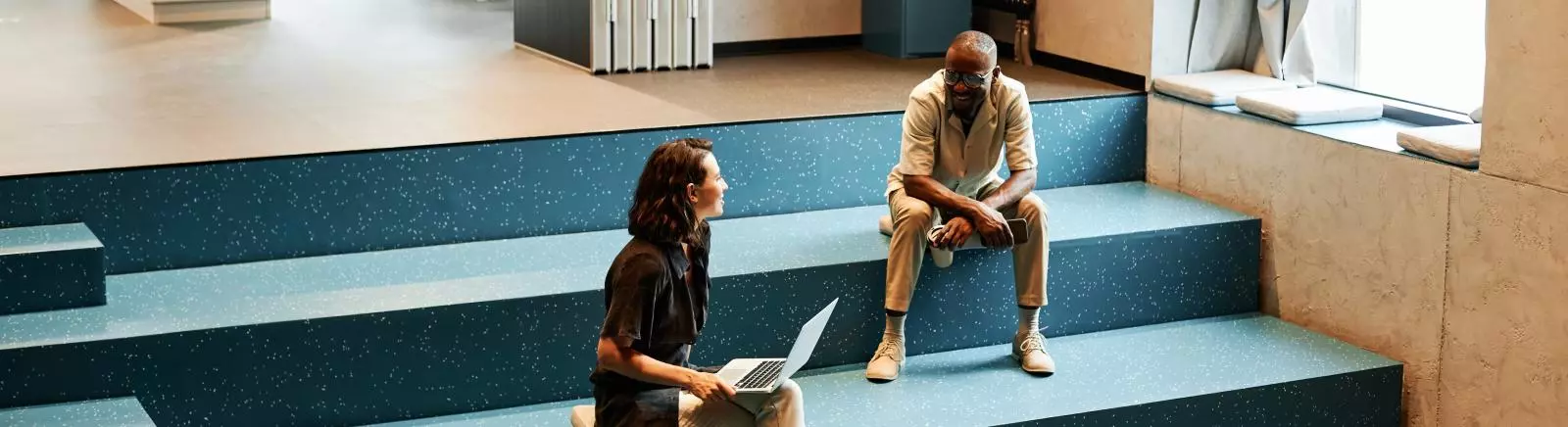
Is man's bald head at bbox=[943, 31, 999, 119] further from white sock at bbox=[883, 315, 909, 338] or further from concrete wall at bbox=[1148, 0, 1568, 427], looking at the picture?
concrete wall at bbox=[1148, 0, 1568, 427]

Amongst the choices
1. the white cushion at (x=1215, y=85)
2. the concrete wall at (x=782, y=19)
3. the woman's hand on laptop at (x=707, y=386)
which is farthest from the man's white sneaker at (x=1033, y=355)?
the concrete wall at (x=782, y=19)

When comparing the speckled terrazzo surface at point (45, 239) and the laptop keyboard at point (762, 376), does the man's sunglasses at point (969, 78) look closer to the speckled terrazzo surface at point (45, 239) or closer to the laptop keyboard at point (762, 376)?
the laptop keyboard at point (762, 376)

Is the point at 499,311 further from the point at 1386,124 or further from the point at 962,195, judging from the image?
the point at 1386,124

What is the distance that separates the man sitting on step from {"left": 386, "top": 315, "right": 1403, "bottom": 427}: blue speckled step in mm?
102

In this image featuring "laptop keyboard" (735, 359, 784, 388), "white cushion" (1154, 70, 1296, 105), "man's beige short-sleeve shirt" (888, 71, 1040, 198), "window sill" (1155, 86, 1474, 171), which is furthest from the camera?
"white cushion" (1154, 70, 1296, 105)

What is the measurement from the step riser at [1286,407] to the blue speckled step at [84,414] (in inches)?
71.9

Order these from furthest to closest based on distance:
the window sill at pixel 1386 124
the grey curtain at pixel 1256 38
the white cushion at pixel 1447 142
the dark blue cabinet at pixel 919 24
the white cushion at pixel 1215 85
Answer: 1. the dark blue cabinet at pixel 919 24
2. the grey curtain at pixel 1256 38
3. the white cushion at pixel 1215 85
4. the window sill at pixel 1386 124
5. the white cushion at pixel 1447 142

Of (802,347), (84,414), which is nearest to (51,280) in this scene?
(84,414)

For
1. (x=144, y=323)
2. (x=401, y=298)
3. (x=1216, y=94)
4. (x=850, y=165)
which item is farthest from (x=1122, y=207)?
(x=144, y=323)

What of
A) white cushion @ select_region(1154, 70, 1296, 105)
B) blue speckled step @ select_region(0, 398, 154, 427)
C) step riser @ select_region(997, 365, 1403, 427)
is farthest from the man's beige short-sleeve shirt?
blue speckled step @ select_region(0, 398, 154, 427)

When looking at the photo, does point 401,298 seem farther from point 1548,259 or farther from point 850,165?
point 1548,259

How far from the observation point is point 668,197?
122 inches

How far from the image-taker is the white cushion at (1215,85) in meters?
5.01

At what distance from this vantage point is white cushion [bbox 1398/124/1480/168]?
416 centimetres
